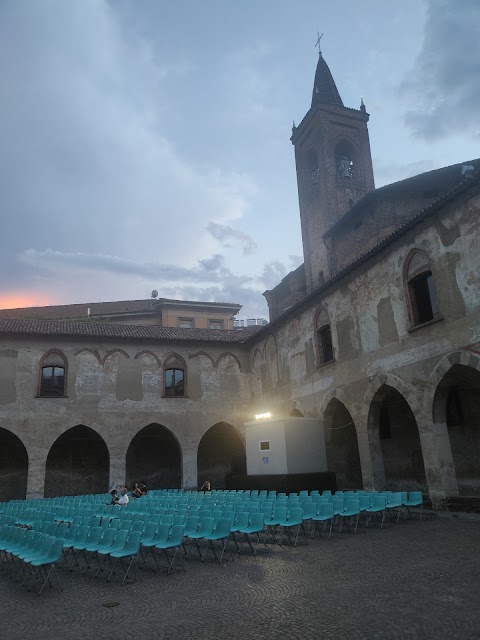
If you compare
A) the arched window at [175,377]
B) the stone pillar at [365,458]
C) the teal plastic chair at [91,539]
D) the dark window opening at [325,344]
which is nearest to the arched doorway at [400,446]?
the stone pillar at [365,458]

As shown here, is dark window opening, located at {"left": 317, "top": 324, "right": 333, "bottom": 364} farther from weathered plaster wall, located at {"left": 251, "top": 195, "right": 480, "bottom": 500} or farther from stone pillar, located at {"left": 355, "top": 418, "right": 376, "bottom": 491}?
stone pillar, located at {"left": 355, "top": 418, "right": 376, "bottom": 491}

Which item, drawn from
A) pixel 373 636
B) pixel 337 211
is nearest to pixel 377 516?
pixel 373 636

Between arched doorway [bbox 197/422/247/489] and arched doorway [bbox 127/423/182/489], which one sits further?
arched doorway [bbox 197/422/247/489]

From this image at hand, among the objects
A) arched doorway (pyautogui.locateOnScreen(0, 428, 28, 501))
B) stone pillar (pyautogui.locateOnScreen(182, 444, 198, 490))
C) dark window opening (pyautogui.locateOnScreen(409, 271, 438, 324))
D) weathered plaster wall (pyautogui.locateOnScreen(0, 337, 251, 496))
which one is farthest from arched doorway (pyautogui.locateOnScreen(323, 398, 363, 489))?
arched doorway (pyautogui.locateOnScreen(0, 428, 28, 501))

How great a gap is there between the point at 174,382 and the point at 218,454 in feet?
17.7

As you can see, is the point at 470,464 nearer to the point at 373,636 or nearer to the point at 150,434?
the point at 373,636

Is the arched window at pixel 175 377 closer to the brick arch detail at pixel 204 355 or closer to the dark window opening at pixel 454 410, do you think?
the brick arch detail at pixel 204 355

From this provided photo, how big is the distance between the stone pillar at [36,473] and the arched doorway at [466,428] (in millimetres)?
17075

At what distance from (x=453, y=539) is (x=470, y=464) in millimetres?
7312

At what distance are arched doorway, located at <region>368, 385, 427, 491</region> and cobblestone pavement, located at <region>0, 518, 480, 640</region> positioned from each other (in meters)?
9.81

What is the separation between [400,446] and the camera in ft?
63.0

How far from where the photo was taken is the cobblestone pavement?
512 centimetres

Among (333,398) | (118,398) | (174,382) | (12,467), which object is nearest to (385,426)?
(333,398)

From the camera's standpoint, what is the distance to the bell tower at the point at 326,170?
3158 centimetres
